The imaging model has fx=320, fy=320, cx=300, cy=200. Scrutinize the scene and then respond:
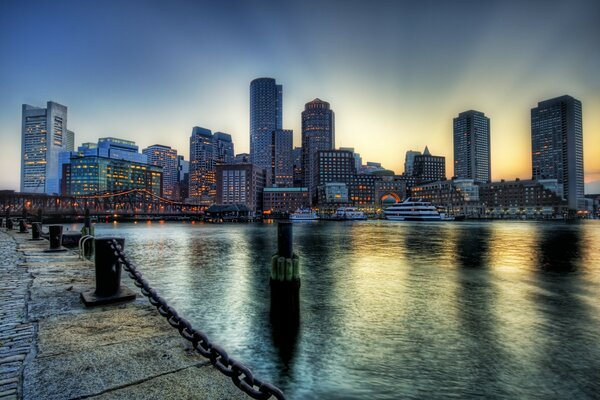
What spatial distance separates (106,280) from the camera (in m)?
7.80

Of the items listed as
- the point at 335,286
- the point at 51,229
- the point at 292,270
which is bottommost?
the point at 335,286

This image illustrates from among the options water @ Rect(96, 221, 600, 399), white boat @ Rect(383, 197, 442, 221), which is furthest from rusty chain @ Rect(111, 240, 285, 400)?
white boat @ Rect(383, 197, 442, 221)

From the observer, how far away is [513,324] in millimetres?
13625

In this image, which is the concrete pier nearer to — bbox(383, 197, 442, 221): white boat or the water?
the water

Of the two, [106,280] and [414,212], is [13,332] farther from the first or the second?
[414,212]

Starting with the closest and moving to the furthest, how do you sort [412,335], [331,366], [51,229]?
[331,366]
[412,335]
[51,229]

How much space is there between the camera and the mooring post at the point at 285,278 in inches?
562

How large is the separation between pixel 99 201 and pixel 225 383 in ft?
723

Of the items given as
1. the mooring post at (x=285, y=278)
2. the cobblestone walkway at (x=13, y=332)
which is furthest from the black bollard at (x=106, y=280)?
the mooring post at (x=285, y=278)

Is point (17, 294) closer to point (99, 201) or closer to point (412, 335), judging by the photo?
point (412, 335)

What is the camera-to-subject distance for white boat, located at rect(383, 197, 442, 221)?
147 m

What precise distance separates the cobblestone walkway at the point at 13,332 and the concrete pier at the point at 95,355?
0.01m

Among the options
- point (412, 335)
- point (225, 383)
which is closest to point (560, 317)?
point (412, 335)

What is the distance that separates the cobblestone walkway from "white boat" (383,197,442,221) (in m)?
152
